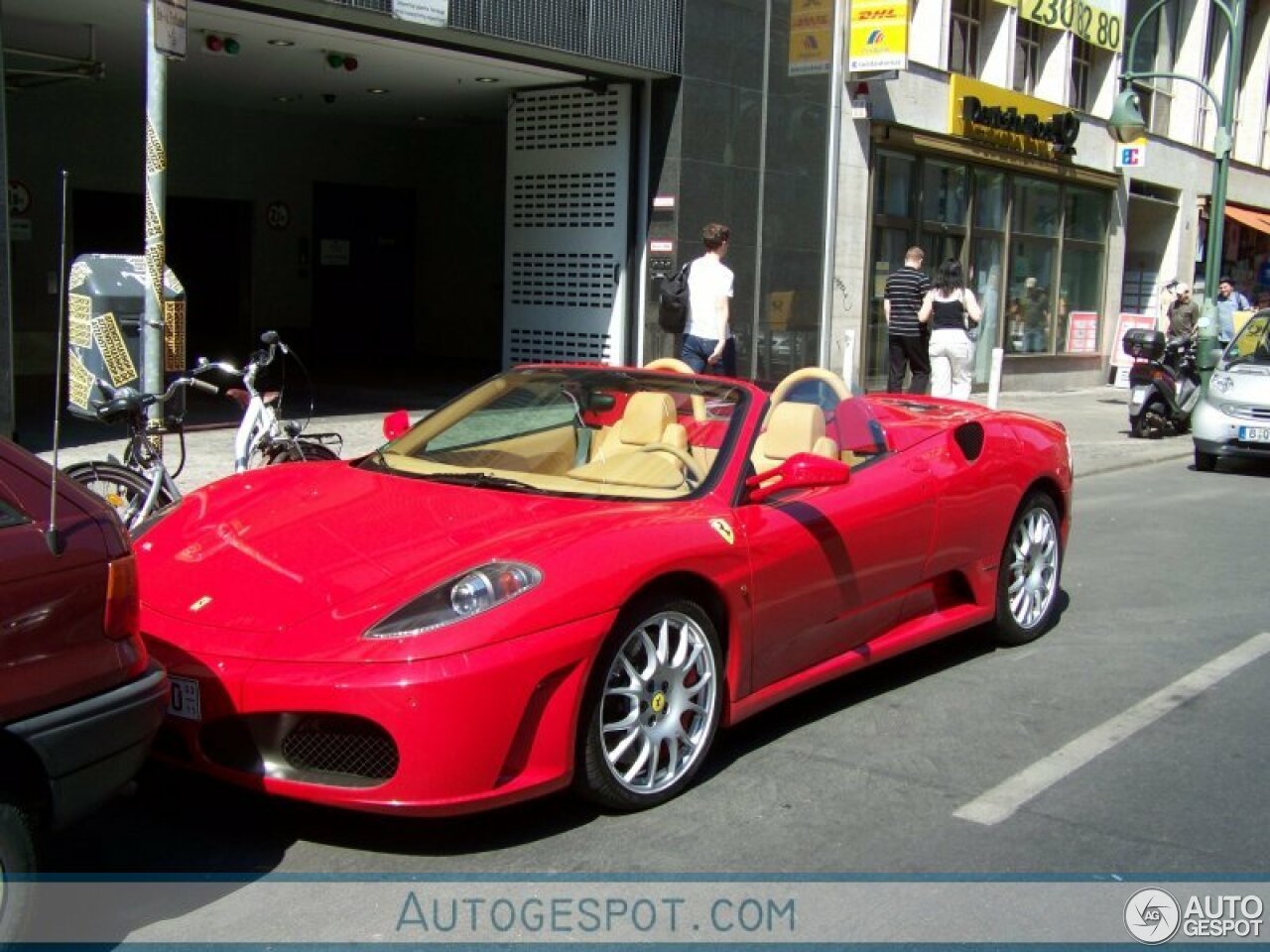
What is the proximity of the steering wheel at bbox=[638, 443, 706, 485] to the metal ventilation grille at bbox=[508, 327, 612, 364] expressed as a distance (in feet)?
32.5

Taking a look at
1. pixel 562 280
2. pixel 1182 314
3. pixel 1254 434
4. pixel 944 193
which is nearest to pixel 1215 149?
pixel 1182 314

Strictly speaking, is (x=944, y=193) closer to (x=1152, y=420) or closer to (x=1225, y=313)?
(x=1152, y=420)

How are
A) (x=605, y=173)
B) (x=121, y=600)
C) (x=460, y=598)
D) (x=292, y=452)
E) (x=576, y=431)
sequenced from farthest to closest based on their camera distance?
(x=605, y=173)
(x=292, y=452)
(x=576, y=431)
(x=460, y=598)
(x=121, y=600)

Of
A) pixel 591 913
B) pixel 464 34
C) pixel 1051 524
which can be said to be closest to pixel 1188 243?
pixel 464 34

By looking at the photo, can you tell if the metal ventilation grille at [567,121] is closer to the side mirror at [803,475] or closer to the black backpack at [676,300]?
the black backpack at [676,300]

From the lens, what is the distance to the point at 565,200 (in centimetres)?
1562

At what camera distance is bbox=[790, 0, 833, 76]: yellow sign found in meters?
15.7

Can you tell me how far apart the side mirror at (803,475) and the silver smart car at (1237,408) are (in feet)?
30.3

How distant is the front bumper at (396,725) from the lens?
3.78 metres

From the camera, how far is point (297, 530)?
4.61 metres

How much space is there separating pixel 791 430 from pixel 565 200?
Answer: 415 inches

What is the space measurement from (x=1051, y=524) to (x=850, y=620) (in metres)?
1.88

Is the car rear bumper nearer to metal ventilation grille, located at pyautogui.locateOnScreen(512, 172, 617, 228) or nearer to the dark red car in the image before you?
the dark red car

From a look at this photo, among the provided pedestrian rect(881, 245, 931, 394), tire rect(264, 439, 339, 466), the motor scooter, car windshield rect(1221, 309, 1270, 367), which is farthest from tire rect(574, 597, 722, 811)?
the motor scooter
